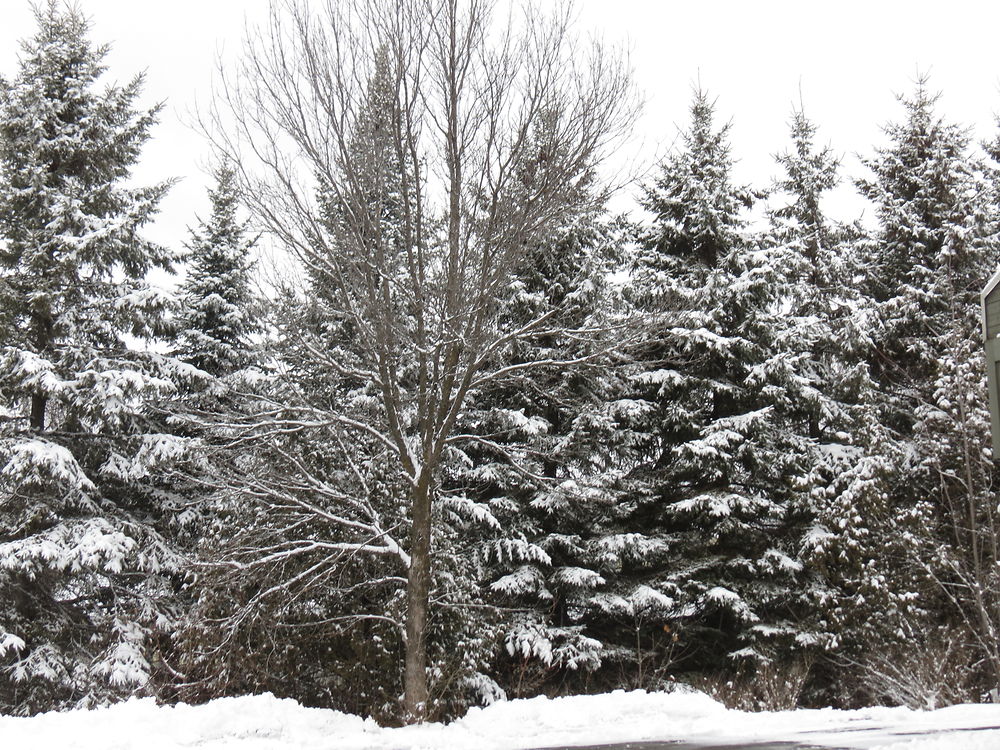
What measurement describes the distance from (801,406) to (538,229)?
9111 mm

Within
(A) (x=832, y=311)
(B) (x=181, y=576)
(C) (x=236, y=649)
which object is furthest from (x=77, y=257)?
(A) (x=832, y=311)

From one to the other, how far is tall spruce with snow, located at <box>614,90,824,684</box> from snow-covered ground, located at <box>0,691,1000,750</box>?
6.29 metres

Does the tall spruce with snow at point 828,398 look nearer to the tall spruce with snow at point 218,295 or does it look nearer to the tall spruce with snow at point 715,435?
the tall spruce with snow at point 715,435

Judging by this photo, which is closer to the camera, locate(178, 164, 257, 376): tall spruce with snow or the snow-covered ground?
the snow-covered ground

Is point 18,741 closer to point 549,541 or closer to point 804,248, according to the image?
point 549,541

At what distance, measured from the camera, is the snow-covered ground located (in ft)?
26.1

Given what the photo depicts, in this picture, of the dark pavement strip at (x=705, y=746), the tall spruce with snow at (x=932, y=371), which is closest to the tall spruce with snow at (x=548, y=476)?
the tall spruce with snow at (x=932, y=371)

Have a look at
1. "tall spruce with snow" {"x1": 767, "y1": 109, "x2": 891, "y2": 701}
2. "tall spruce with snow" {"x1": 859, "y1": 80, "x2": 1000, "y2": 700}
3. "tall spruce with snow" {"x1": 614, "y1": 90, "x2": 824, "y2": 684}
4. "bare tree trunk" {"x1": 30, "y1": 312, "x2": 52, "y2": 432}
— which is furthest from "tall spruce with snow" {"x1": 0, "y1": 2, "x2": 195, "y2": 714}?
"tall spruce with snow" {"x1": 859, "y1": 80, "x2": 1000, "y2": 700}

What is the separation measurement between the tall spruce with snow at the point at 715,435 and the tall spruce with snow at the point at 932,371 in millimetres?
2165

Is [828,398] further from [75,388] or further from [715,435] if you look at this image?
[75,388]

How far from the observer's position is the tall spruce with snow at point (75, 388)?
14820 millimetres

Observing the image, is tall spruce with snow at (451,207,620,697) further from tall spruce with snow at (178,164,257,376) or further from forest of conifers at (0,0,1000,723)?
tall spruce with snow at (178,164,257,376)

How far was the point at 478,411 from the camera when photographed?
54.5ft

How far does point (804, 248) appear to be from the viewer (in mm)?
19734
